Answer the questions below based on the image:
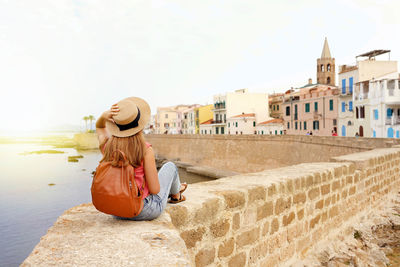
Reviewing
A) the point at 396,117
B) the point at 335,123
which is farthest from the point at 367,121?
the point at 335,123

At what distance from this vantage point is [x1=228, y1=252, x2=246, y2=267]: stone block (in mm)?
3010

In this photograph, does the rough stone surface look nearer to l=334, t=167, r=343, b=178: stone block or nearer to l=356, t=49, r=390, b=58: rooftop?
l=334, t=167, r=343, b=178: stone block

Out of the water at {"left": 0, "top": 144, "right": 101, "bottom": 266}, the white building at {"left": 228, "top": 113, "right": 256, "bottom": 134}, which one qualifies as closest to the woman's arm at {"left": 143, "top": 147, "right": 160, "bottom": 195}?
the water at {"left": 0, "top": 144, "right": 101, "bottom": 266}

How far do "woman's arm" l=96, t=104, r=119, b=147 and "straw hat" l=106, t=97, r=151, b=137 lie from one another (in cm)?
4

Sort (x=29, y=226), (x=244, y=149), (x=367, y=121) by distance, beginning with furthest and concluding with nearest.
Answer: (x=244, y=149) < (x=367, y=121) < (x=29, y=226)

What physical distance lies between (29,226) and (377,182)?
17.9 meters

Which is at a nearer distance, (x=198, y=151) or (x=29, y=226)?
(x=29, y=226)

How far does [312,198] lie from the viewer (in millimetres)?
4113

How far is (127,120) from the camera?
2293mm

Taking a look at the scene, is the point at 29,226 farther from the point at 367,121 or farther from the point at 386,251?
the point at 367,121

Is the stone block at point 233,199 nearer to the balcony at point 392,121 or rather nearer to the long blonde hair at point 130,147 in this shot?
the long blonde hair at point 130,147

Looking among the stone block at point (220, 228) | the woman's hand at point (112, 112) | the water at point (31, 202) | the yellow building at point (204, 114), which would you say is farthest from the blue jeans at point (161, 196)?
the yellow building at point (204, 114)

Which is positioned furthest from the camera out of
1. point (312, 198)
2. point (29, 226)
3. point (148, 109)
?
point (29, 226)

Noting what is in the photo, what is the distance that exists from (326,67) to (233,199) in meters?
70.6
